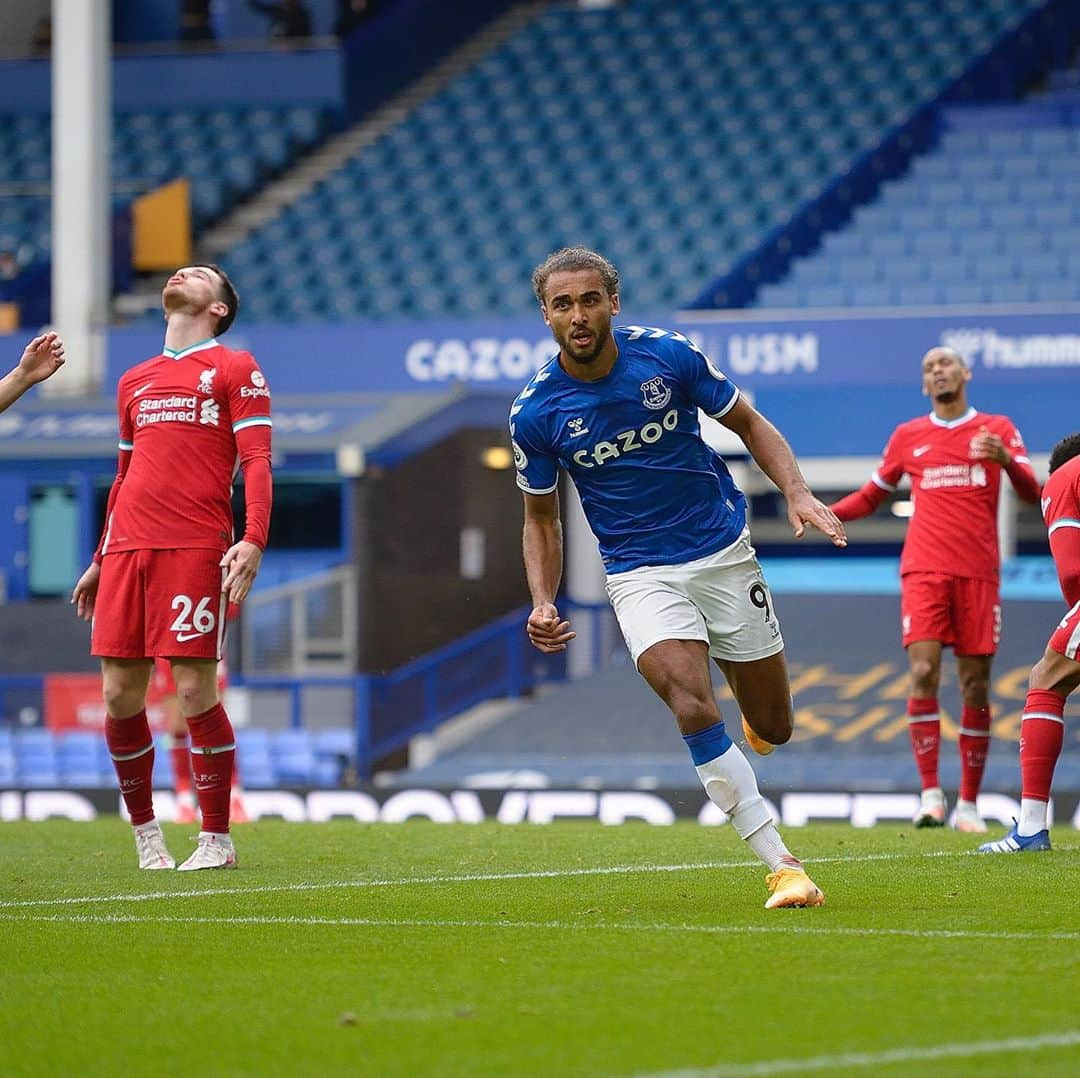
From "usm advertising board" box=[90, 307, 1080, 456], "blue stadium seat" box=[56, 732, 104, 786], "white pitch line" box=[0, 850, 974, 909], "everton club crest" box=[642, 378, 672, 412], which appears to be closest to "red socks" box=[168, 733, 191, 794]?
"white pitch line" box=[0, 850, 974, 909]

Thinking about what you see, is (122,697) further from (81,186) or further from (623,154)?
(623,154)

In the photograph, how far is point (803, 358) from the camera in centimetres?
2109

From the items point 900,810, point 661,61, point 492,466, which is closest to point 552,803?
point 900,810

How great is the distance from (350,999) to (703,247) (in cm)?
1925

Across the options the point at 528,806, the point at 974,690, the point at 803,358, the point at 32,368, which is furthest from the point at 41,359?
the point at 803,358

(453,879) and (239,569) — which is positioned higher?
(239,569)

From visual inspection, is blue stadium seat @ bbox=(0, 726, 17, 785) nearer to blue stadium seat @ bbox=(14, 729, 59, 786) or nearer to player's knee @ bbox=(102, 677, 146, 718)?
blue stadium seat @ bbox=(14, 729, 59, 786)

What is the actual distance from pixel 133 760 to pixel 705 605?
2.79 metres

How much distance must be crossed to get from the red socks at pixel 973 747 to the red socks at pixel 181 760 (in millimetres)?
4738

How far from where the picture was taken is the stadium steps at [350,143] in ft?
89.7

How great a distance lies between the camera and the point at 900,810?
15.2m

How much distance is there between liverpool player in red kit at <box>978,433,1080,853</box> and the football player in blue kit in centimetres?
161

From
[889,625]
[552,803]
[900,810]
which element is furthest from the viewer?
[889,625]

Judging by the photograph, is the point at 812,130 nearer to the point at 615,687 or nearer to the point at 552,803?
the point at 615,687
